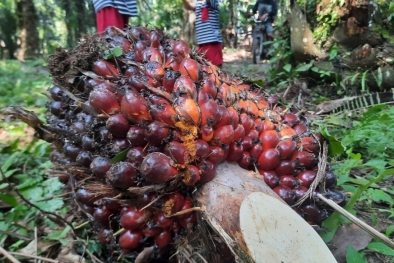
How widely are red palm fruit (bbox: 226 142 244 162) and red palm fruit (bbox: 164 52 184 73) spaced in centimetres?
41

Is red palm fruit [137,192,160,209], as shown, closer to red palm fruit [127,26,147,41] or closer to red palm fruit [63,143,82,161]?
red palm fruit [63,143,82,161]

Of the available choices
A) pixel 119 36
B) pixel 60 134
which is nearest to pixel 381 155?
pixel 119 36

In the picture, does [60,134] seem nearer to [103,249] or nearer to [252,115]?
[103,249]

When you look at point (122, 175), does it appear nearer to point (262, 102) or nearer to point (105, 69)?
point (105, 69)

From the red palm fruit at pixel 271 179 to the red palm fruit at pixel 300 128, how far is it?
0.26m

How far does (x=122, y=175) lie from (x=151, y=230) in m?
0.28

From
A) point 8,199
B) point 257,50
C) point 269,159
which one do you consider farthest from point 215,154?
point 257,50

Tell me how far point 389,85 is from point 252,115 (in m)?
2.42

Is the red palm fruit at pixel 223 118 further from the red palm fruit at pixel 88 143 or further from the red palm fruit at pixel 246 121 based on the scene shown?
the red palm fruit at pixel 88 143

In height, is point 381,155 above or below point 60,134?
below

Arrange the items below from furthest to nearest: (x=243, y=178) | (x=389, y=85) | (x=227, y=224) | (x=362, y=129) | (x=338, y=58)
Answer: (x=338, y=58) < (x=389, y=85) < (x=362, y=129) < (x=243, y=178) < (x=227, y=224)

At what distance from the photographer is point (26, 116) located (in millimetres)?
1732

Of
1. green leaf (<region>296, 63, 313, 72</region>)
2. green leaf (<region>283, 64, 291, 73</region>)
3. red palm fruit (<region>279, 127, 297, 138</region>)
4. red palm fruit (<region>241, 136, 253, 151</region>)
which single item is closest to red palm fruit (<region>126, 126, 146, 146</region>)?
red palm fruit (<region>241, 136, 253, 151</region>)

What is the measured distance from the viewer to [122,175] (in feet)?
3.80
